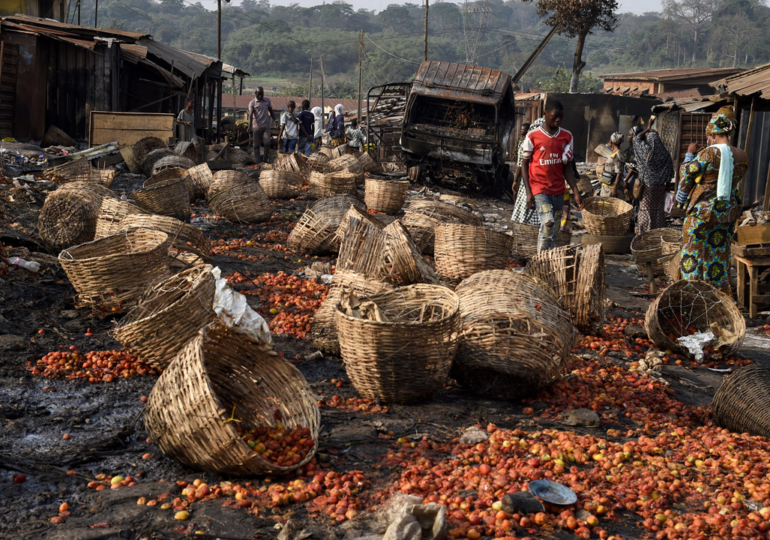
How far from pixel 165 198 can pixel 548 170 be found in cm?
568

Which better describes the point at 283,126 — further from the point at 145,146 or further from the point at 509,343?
the point at 509,343

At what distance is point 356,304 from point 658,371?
9.26 feet

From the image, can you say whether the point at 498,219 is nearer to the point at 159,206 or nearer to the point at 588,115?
the point at 159,206

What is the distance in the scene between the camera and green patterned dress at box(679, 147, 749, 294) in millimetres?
7121

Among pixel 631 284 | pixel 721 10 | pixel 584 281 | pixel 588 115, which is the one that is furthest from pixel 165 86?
pixel 721 10

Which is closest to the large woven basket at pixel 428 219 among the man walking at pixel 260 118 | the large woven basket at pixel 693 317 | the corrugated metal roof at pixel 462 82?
the large woven basket at pixel 693 317

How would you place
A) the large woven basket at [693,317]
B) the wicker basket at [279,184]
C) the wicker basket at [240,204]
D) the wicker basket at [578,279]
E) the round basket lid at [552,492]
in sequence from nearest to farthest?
the round basket lid at [552,492] < the large woven basket at [693,317] < the wicker basket at [578,279] < the wicker basket at [240,204] < the wicker basket at [279,184]

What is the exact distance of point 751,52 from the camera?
7481 cm

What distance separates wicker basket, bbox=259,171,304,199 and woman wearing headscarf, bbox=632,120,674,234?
21.1 feet

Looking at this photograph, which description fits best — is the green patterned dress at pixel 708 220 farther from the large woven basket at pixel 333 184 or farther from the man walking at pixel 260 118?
the man walking at pixel 260 118

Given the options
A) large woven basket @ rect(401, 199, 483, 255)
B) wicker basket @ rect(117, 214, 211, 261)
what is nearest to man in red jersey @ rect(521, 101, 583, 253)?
large woven basket @ rect(401, 199, 483, 255)

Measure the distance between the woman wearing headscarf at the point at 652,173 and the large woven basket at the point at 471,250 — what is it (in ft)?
13.0

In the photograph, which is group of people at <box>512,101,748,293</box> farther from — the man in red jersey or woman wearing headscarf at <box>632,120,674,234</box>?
woman wearing headscarf at <box>632,120,674,234</box>

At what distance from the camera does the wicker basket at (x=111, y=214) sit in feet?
27.3
